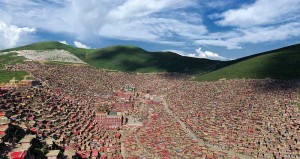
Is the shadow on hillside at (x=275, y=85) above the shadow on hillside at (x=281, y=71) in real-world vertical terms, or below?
below

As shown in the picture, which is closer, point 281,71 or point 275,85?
point 275,85

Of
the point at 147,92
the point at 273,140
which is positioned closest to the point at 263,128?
the point at 273,140

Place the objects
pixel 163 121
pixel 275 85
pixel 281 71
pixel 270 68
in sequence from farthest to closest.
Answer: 1. pixel 270 68
2. pixel 281 71
3. pixel 275 85
4. pixel 163 121

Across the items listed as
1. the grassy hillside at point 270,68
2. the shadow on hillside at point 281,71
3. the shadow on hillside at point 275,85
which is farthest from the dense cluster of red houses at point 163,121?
the grassy hillside at point 270,68

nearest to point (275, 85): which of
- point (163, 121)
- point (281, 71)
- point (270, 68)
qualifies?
point (281, 71)

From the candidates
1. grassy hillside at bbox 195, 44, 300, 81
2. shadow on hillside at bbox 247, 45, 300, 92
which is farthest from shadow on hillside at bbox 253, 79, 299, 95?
grassy hillside at bbox 195, 44, 300, 81

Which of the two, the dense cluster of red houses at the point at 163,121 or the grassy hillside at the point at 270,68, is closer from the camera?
the dense cluster of red houses at the point at 163,121

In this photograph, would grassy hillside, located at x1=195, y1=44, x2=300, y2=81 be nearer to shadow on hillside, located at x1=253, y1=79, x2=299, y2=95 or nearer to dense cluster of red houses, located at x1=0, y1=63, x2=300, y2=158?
shadow on hillside, located at x1=253, y1=79, x2=299, y2=95

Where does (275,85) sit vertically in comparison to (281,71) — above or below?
below

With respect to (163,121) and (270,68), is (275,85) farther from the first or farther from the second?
(163,121)

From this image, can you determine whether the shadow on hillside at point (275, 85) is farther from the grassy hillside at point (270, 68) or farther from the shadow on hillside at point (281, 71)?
the grassy hillside at point (270, 68)

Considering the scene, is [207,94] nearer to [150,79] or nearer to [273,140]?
[273,140]
